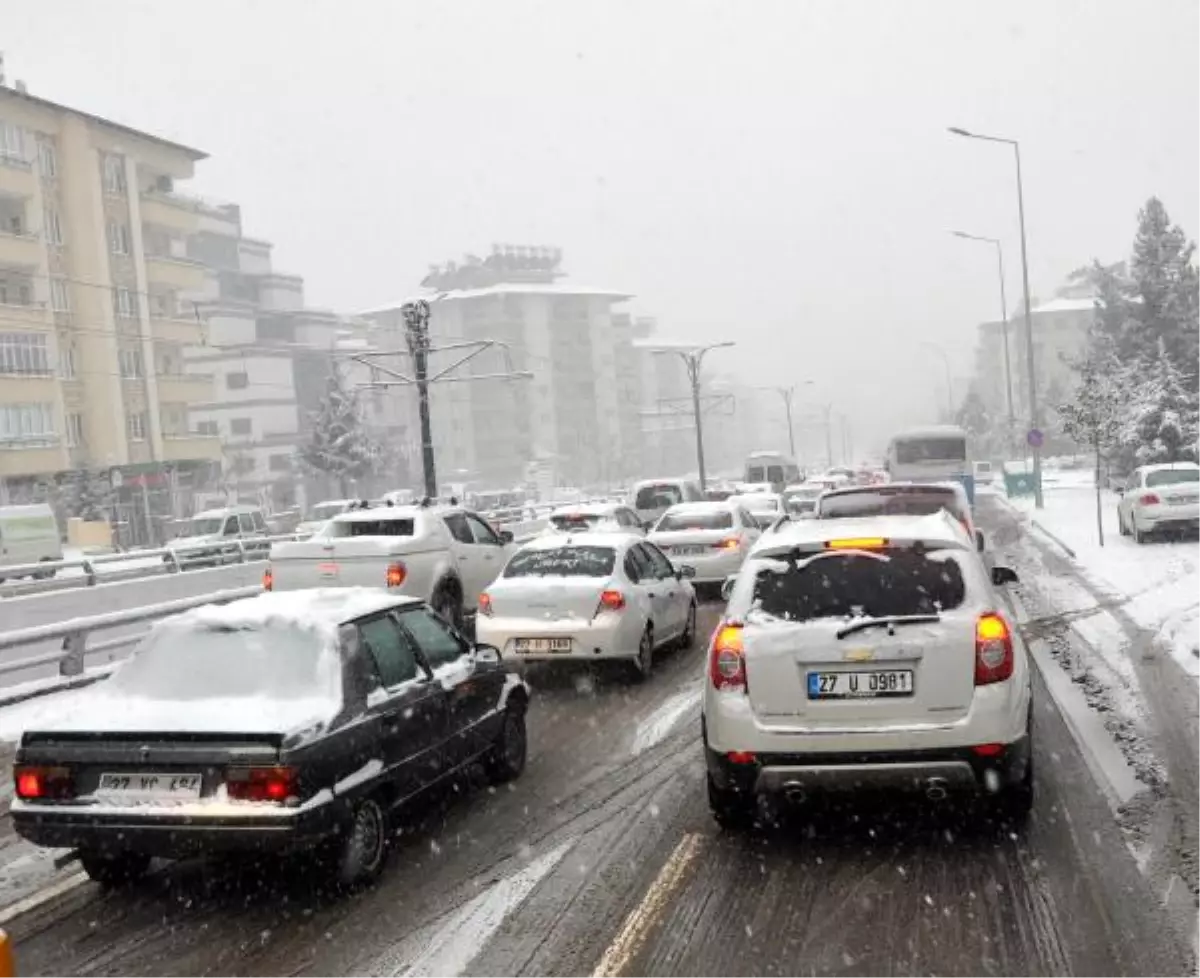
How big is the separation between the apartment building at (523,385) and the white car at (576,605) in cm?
10995

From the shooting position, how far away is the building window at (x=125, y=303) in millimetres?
57656

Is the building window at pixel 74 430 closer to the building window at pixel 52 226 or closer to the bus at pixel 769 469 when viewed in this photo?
the building window at pixel 52 226

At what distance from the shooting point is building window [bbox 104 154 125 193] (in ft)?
190

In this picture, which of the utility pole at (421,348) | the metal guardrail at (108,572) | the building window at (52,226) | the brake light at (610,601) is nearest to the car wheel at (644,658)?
the brake light at (610,601)

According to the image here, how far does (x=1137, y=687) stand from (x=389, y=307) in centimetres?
12262

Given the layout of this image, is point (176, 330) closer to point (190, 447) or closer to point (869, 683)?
point (190, 447)

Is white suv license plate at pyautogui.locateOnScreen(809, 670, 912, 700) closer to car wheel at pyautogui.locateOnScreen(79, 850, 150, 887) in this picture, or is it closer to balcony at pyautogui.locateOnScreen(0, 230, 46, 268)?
car wheel at pyautogui.locateOnScreen(79, 850, 150, 887)

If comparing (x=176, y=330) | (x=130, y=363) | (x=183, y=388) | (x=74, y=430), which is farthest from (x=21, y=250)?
(x=183, y=388)

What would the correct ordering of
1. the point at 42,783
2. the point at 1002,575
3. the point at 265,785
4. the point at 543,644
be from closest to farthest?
1. the point at 265,785
2. the point at 42,783
3. the point at 1002,575
4. the point at 543,644

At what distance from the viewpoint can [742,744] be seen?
620 cm

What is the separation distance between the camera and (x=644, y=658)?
12023mm

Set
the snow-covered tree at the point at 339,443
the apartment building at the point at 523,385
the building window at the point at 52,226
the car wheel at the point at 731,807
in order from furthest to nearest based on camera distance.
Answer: the apartment building at the point at 523,385 → the snow-covered tree at the point at 339,443 → the building window at the point at 52,226 → the car wheel at the point at 731,807

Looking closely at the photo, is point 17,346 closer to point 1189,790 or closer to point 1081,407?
point 1081,407

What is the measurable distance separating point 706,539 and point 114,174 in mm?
48483
